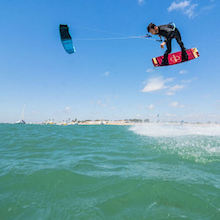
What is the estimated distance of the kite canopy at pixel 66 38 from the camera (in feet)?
24.3

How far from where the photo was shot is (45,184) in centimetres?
478

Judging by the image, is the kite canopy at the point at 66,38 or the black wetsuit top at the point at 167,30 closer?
the black wetsuit top at the point at 167,30

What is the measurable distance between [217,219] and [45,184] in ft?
16.0

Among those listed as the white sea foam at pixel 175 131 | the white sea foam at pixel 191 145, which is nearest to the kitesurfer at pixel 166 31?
the white sea foam at pixel 191 145

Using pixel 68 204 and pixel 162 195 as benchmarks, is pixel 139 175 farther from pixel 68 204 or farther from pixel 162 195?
pixel 68 204

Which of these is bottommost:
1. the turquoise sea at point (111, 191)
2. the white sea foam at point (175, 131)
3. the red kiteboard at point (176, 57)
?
the turquoise sea at point (111, 191)

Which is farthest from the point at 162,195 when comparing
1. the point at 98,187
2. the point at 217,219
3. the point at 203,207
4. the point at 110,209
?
the point at 98,187

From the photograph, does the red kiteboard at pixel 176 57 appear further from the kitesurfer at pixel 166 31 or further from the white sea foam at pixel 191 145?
the white sea foam at pixel 191 145

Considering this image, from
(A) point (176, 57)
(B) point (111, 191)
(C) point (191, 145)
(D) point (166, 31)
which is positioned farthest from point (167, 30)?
(C) point (191, 145)

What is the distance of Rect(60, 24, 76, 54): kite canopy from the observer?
24.3ft

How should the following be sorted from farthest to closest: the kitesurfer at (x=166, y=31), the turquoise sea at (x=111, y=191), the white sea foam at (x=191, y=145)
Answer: the white sea foam at (x=191, y=145) < the kitesurfer at (x=166, y=31) < the turquoise sea at (x=111, y=191)

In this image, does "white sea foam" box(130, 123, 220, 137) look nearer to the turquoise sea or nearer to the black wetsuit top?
the turquoise sea

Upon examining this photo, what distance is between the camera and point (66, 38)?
24.6ft

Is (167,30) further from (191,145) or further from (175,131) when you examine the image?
(175,131)
